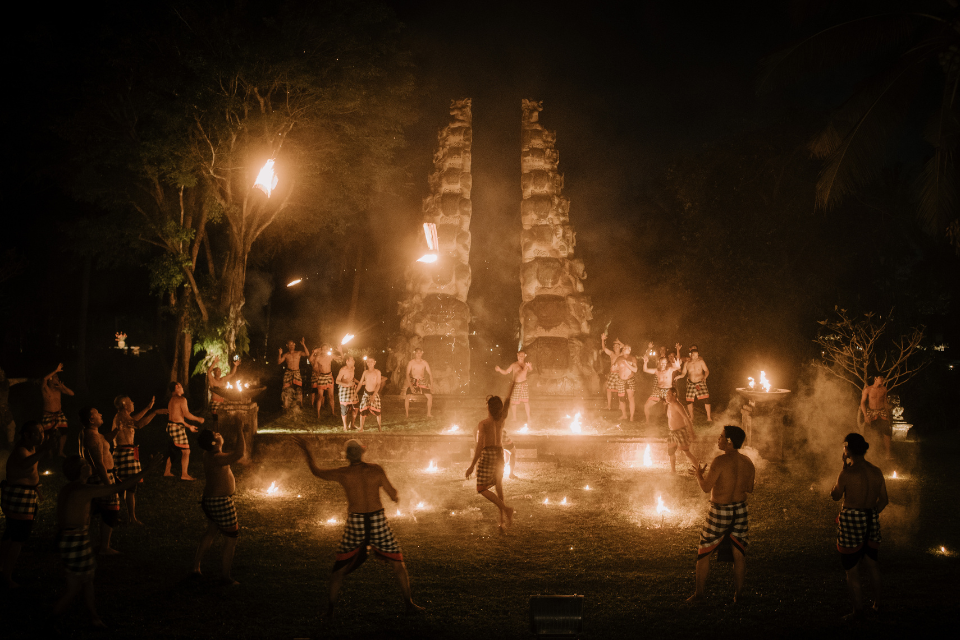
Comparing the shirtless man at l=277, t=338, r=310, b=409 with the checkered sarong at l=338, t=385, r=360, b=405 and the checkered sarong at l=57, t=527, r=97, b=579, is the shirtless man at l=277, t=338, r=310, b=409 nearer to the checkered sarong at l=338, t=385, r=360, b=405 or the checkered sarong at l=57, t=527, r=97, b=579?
the checkered sarong at l=338, t=385, r=360, b=405

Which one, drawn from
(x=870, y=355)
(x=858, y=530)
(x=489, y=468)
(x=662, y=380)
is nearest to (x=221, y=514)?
(x=489, y=468)

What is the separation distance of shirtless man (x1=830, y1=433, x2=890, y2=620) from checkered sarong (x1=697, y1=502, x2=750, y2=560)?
0.78 m

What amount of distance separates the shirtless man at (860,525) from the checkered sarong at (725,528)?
2.57 ft

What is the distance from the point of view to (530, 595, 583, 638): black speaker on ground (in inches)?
150

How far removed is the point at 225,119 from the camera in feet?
→ 51.6

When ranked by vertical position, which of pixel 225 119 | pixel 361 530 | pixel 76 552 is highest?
pixel 225 119

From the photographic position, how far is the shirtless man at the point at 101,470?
701cm

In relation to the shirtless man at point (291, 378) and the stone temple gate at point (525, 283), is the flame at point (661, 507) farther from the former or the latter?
the shirtless man at point (291, 378)

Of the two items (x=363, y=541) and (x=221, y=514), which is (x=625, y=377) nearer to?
(x=363, y=541)

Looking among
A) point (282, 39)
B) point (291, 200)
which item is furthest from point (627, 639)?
point (291, 200)

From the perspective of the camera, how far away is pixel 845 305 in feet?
62.8

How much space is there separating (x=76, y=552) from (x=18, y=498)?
1.74 m

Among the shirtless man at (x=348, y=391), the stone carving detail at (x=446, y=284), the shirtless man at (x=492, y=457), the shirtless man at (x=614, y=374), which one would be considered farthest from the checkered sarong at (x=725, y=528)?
the stone carving detail at (x=446, y=284)

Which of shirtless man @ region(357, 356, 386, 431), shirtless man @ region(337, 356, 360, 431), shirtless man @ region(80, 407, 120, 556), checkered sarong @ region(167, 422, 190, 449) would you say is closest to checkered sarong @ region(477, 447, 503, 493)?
shirtless man @ region(80, 407, 120, 556)
